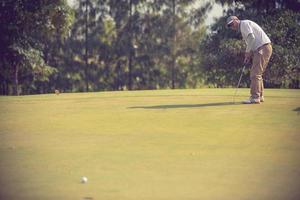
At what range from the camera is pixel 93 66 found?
58531mm

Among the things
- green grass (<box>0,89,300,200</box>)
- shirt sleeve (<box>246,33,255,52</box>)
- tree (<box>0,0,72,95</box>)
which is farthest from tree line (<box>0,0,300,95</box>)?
green grass (<box>0,89,300,200</box>)

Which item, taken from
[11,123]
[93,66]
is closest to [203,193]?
[11,123]

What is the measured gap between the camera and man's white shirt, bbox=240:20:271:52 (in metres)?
11.9

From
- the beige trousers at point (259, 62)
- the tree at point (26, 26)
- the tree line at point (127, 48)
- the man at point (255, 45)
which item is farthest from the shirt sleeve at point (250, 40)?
the tree line at point (127, 48)

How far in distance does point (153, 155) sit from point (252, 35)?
6916 mm

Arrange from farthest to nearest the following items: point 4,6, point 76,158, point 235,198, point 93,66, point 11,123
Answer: point 93,66 < point 4,6 < point 11,123 < point 76,158 < point 235,198

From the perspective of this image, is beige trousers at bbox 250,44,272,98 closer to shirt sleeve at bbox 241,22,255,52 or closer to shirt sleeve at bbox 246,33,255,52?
shirt sleeve at bbox 246,33,255,52

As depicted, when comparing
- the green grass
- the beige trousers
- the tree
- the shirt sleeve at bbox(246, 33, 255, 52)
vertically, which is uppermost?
the tree

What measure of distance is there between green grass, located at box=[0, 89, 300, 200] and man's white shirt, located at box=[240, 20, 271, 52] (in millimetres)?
2408

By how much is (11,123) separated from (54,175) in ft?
13.9

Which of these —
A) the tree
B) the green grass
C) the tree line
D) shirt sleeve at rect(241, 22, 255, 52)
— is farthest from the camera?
the tree line

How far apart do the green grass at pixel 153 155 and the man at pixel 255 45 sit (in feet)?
6.79

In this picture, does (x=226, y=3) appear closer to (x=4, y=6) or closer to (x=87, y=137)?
(x=4, y=6)

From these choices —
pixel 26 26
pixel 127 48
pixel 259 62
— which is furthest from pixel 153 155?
pixel 127 48
